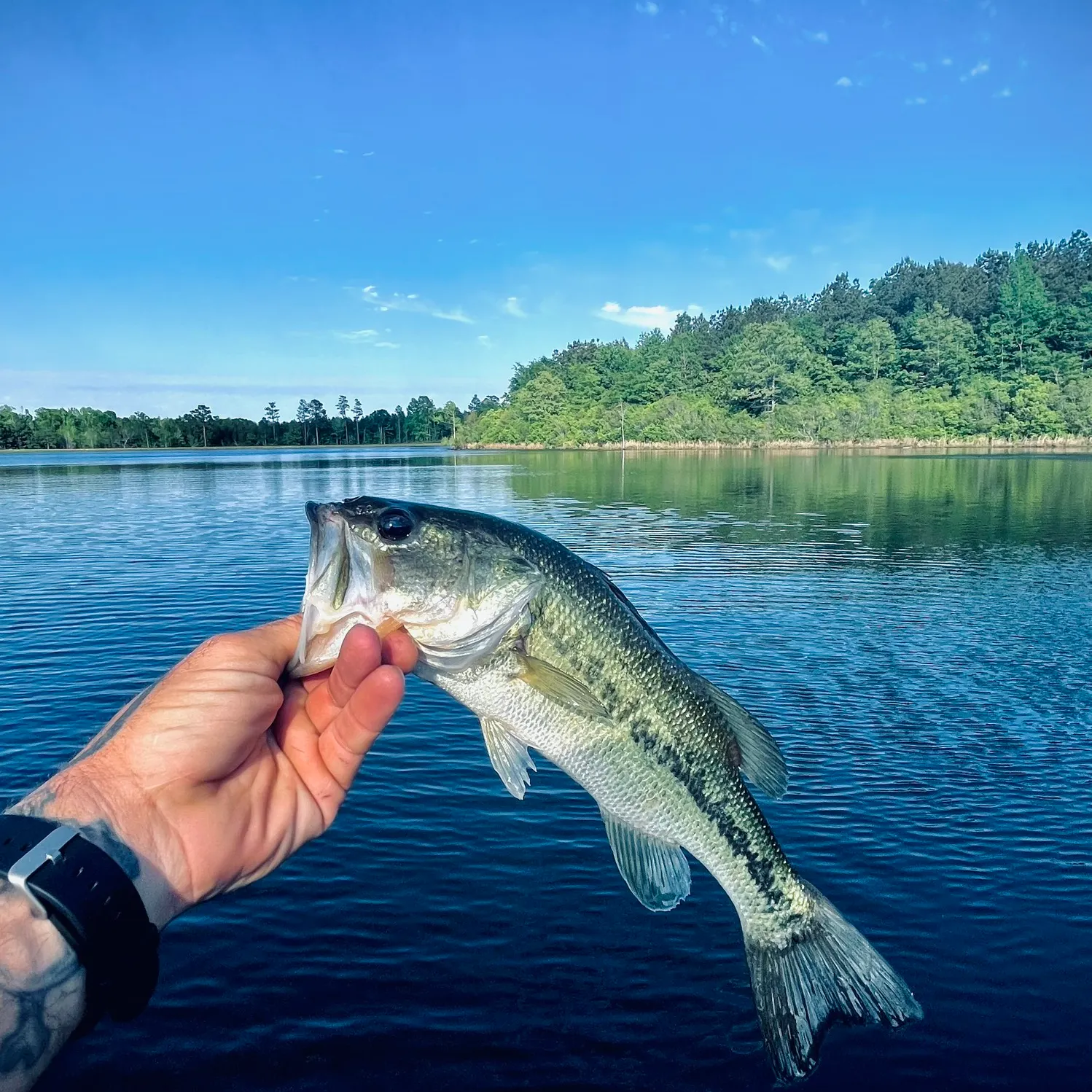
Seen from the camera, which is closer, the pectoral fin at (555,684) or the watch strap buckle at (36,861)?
the watch strap buckle at (36,861)

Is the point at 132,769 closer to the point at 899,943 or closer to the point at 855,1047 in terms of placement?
the point at 855,1047

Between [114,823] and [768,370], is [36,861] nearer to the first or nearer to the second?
[114,823]

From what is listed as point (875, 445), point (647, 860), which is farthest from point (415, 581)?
point (875, 445)

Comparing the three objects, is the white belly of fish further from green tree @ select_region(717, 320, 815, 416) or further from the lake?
green tree @ select_region(717, 320, 815, 416)

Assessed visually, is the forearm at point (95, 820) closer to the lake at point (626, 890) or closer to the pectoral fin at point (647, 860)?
the pectoral fin at point (647, 860)

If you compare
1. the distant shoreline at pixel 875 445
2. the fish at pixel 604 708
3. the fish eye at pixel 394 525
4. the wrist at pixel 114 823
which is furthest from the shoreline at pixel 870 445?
the wrist at pixel 114 823

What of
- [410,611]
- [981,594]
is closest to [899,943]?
[410,611]
